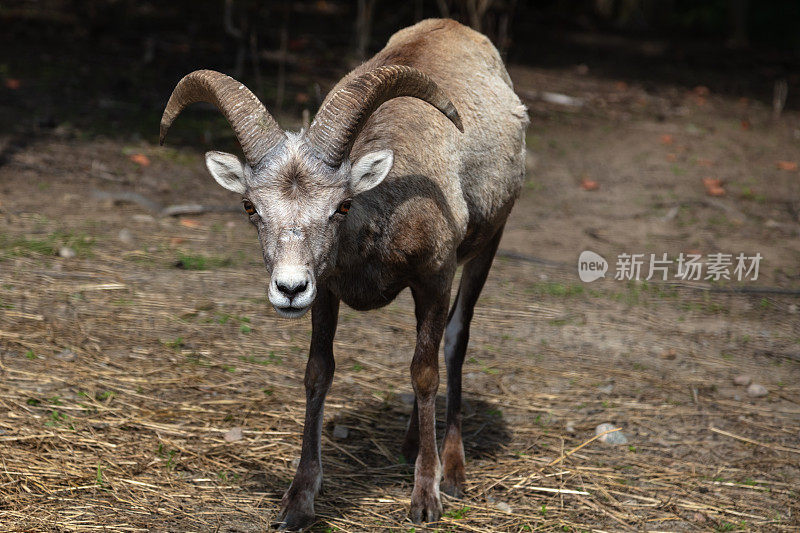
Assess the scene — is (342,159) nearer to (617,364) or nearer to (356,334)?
(356,334)

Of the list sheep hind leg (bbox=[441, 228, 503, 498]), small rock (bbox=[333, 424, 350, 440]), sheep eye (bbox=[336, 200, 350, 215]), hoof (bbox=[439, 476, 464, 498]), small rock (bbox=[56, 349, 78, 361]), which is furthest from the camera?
small rock (bbox=[56, 349, 78, 361])

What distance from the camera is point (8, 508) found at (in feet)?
15.3

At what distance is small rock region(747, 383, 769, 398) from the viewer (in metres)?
6.75

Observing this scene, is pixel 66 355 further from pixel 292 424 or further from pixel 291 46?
pixel 291 46

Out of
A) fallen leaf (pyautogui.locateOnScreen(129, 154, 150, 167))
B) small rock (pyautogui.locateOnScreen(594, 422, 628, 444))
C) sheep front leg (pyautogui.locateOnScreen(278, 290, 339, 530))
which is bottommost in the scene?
fallen leaf (pyautogui.locateOnScreen(129, 154, 150, 167))

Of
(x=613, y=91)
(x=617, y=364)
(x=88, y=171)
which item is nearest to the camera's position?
(x=617, y=364)

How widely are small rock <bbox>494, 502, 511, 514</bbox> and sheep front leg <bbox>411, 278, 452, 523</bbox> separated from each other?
36 centimetres

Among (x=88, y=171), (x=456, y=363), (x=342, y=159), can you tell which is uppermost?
(x=342, y=159)

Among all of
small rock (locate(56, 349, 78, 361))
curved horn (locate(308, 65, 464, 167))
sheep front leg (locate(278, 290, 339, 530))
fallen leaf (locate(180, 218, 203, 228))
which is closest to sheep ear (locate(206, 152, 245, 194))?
curved horn (locate(308, 65, 464, 167))

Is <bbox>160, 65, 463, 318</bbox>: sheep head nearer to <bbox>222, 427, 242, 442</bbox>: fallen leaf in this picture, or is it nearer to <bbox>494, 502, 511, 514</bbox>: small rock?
<bbox>222, 427, 242, 442</bbox>: fallen leaf

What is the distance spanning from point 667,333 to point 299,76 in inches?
352

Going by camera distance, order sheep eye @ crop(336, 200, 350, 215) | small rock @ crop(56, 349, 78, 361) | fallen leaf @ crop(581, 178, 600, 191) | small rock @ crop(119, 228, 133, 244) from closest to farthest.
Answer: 1. sheep eye @ crop(336, 200, 350, 215)
2. small rock @ crop(56, 349, 78, 361)
3. small rock @ crop(119, 228, 133, 244)
4. fallen leaf @ crop(581, 178, 600, 191)

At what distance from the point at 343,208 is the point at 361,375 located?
2.49 meters

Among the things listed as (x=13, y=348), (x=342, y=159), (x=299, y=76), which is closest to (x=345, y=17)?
(x=299, y=76)
